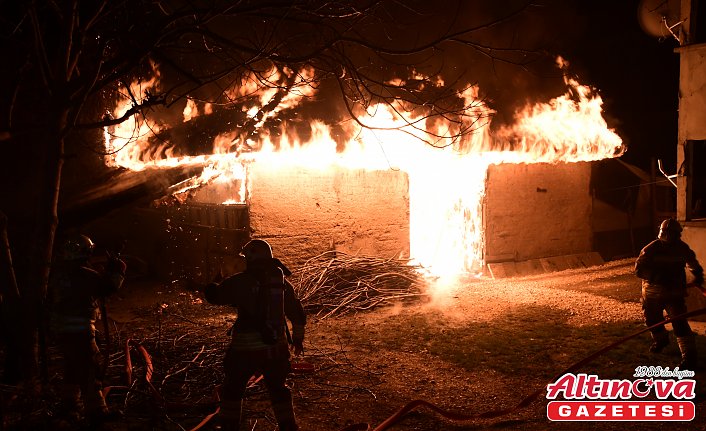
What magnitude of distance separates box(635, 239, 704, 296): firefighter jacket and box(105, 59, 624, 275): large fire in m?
5.80

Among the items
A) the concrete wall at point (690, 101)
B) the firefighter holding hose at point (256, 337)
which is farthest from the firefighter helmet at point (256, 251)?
the concrete wall at point (690, 101)

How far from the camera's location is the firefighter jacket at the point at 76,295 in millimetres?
5199

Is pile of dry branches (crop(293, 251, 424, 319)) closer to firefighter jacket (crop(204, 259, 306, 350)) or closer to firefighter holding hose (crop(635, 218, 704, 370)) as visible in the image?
firefighter holding hose (crop(635, 218, 704, 370))

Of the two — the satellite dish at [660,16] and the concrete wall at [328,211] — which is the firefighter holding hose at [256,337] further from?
the satellite dish at [660,16]

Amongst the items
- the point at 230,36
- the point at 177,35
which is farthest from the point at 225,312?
the point at 230,36

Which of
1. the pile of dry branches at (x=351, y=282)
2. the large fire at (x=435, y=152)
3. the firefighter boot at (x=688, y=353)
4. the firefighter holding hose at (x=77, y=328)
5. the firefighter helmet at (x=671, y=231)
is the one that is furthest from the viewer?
the large fire at (x=435, y=152)

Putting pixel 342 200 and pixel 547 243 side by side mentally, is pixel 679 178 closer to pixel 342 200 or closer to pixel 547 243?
pixel 547 243

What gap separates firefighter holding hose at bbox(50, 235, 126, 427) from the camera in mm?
5195

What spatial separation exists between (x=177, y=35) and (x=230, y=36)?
6907 millimetres

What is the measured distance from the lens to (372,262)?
11562 mm

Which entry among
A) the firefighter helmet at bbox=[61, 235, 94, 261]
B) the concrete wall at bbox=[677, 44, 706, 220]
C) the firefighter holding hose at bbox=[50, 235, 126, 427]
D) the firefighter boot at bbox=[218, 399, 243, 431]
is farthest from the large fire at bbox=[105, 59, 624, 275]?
the firefighter boot at bbox=[218, 399, 243, 431]

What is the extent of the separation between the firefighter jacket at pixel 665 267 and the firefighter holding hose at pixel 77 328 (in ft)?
20.5

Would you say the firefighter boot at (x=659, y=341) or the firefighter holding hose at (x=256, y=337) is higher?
the firefighter holding hose at (x=256, y=337)

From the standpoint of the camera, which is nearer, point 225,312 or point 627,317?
point 627,317
